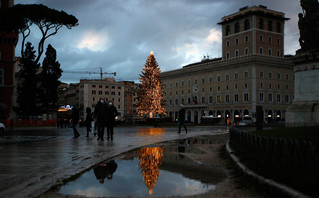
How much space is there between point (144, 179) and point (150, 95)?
174ft

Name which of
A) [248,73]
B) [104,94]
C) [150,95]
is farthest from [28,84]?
[104,94]

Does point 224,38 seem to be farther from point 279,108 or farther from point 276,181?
point 276,181

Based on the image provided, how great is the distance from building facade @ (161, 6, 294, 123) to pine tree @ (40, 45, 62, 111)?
113ft

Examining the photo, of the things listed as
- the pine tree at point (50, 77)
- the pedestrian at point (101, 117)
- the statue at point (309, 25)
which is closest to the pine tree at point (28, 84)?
the pine tree at point (50, 77)

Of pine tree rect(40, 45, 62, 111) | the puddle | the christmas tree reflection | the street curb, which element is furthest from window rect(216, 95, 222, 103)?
the street curb

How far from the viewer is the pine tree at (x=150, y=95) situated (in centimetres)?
5872

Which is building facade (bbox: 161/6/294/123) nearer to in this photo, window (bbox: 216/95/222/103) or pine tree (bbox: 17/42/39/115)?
window (bbox: 216/95/222/103)

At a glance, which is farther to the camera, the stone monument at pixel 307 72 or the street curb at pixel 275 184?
the stone monument at pixel 307 72

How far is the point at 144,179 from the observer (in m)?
5.78

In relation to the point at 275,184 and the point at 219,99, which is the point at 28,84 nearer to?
the point at 219,99

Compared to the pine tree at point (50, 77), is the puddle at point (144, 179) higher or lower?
lower

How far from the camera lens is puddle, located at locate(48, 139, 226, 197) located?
191 inches

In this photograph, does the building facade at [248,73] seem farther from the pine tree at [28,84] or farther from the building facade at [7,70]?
the building facade at [7,70]

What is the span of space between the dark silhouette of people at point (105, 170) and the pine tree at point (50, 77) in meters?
48.2
